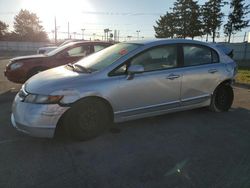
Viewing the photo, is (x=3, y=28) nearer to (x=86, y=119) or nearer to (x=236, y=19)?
(x=236, y=19)

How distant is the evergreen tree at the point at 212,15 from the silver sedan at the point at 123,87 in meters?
37.4

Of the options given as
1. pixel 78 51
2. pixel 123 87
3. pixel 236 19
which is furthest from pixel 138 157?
pixel 236 19

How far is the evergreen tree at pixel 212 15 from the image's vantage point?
127ft

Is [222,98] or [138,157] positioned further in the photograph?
[222,98]

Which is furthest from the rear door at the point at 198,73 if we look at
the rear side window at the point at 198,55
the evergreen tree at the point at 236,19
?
the evergreen tree at the point at 236,19

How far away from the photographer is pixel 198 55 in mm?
4855

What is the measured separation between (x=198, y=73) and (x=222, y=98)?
1057 mm

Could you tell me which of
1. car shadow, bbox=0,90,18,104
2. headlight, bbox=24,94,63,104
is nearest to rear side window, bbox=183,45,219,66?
headlight, bbox=24,94,63,104

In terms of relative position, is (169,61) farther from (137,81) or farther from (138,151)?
(138,151)

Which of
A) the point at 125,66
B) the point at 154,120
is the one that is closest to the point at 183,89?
the point at 154,120

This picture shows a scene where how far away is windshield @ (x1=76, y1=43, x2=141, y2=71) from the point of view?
13.5 ft

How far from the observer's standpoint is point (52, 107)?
11.2 feet

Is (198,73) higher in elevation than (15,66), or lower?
higher

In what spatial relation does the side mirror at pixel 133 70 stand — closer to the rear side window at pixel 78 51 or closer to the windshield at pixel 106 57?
the windshield at pixel 106 57
